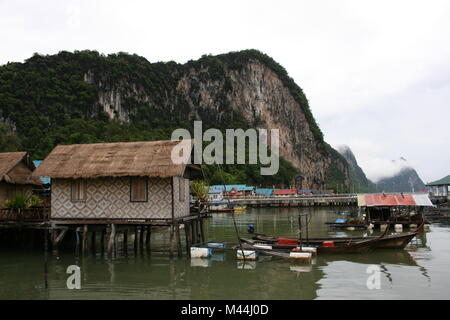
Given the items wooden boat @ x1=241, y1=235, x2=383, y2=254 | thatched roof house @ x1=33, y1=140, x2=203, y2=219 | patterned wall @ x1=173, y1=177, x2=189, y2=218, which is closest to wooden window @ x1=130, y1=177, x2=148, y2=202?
thatched roof house @ x1=33, y1=140, x2=203, y2=219

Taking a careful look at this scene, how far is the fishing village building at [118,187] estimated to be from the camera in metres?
16.5

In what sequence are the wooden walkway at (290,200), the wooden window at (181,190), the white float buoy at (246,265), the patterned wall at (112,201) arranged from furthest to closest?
the wooden walkway at (290,200), the wooden window at (181,190), the patterned wall at (112,201), the white float buoy at (246,265)

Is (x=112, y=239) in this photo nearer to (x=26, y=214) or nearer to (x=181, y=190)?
(x=181, y=190)

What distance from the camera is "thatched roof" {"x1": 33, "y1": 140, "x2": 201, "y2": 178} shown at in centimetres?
1623

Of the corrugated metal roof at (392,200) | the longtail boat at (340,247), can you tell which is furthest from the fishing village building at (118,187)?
the corrugated metal roof at (392,200)

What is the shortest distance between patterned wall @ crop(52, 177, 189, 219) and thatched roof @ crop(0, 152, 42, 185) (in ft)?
11.2

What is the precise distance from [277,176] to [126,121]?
1993 inches

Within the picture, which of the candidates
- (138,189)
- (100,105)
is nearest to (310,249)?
(138,189)

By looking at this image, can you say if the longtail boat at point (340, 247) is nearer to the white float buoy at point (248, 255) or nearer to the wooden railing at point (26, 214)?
the white float buoy at point (248, 255)

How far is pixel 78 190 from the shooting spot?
17484 millimetres

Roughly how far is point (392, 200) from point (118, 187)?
69.9ft

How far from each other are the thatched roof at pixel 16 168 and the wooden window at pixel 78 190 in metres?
3.71
